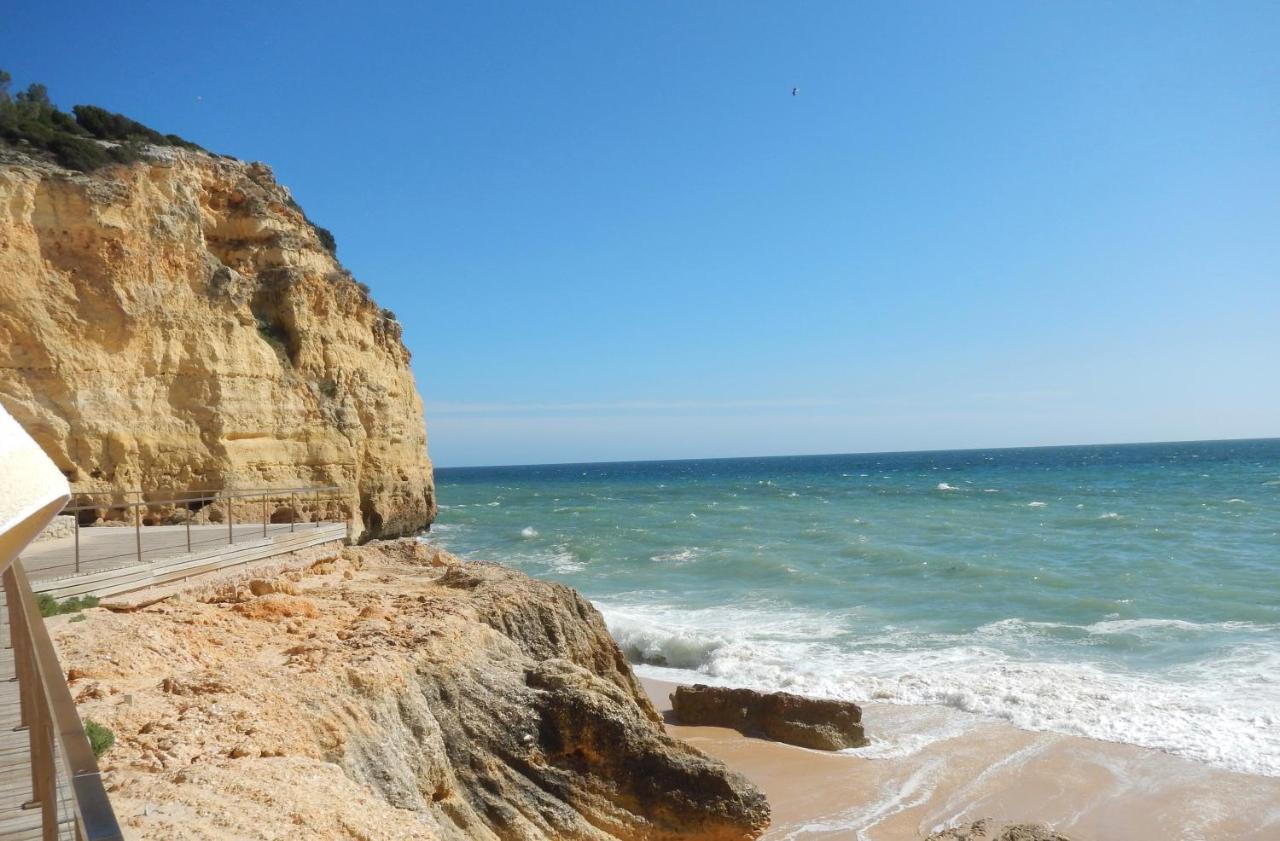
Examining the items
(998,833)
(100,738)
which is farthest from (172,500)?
(998,833)

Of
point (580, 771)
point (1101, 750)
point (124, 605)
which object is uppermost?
point (124, 605)

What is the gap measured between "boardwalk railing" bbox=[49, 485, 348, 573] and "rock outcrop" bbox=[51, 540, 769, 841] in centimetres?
474

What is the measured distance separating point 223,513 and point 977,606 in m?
18.3

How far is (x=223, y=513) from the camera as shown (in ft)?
66.3

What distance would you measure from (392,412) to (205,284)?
25.2 feet

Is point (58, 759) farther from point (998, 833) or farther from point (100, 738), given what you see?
point (998, 833)

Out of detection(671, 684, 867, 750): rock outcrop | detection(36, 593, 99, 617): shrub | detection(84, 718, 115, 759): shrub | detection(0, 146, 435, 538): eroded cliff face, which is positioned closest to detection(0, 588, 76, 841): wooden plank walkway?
detection(84, 718, 115, 759): shrub

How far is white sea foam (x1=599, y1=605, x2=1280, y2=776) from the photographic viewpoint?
11.5m

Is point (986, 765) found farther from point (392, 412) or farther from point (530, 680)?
point (392, 412)

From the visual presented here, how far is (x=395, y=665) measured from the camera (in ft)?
22.1

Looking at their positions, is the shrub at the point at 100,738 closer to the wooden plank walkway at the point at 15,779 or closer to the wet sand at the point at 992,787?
the wooden plank walkway at the point at 15,779

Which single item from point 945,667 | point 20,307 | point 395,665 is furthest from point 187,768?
point 20,307

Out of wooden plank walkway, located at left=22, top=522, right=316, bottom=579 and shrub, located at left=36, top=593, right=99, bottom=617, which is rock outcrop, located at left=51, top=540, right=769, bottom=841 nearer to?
shrub, located at left=36, top=593, right=99, bottom=617

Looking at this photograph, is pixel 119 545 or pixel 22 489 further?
pixel 119 545
